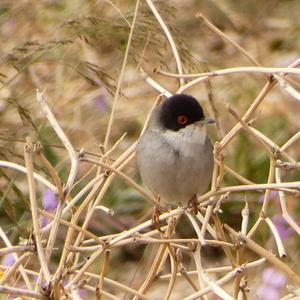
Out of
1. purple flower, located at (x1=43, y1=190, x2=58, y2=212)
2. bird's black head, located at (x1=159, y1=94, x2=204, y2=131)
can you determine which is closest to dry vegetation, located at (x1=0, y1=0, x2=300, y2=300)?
purple flower, located at (x1=43, y1=190, x2=58, y2=212)

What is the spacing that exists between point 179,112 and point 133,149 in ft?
2.08

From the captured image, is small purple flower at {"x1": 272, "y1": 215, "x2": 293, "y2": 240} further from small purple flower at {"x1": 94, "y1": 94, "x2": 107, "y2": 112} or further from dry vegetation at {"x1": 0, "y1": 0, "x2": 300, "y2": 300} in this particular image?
small purple flower at {"x1": 94, "y1": 94, "x2": 107, "y2": 112}

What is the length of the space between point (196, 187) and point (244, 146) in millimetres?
2142

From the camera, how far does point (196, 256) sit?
8.63 feet

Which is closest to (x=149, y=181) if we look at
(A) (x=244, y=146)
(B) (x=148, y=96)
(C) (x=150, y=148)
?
(C) (x=150, y=148)

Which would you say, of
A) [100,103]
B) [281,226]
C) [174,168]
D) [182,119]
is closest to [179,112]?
[182,119]

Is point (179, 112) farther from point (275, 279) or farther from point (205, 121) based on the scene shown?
point (275, 279)

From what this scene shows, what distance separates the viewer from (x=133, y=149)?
304cm

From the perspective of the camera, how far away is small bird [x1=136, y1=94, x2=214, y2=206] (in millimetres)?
3557

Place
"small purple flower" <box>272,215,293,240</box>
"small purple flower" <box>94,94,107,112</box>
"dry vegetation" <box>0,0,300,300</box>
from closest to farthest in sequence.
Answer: "dry vegetation" <box>0,0,300,300</box> → "small purple flower" <box>272,215,293,240</box> → "small purple flower" <box>94,94,107,112</box>

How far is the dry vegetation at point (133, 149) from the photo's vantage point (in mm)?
2600

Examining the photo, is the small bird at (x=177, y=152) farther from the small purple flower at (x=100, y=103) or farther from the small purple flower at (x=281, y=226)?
the small purple flower at (x=100, y=103)

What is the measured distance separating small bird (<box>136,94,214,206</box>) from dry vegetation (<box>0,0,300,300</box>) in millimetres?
97

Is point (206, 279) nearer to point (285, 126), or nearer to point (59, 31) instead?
point (59, 31)
